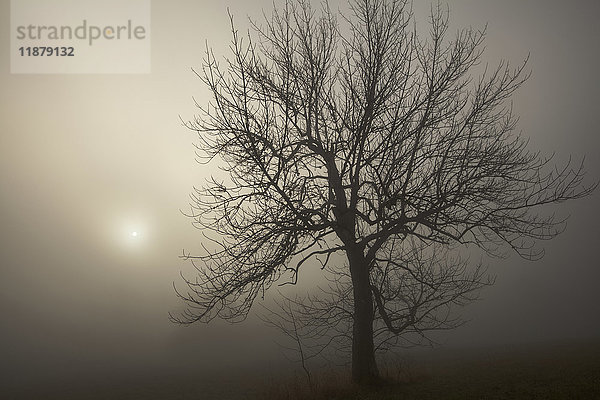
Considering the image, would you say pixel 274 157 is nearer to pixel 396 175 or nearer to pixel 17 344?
pixel 396 175

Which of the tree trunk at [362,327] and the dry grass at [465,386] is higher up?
the tree trunk at [362,327]

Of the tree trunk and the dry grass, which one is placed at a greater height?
the tree trunk

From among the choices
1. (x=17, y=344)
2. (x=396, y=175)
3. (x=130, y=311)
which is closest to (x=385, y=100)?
(x=396, y=175)

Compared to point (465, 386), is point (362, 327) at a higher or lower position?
higher

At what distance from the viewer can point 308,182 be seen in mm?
13680

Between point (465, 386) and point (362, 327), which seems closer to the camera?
point (465, 386)

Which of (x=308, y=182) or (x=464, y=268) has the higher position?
(x=308, y=182)

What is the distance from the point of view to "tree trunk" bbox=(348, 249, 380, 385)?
1366 cm

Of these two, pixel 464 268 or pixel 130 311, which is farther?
pixel 130 311

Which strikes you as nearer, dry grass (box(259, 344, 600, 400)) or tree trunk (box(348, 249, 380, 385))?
dry grass (box(259, 344, 600, 400))

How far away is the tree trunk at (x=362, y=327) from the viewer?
1366 cm

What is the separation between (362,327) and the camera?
45.8 ft

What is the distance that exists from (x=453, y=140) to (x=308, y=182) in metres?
4.18

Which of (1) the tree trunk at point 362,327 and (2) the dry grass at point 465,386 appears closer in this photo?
(2) the dry grass at point 465,386
